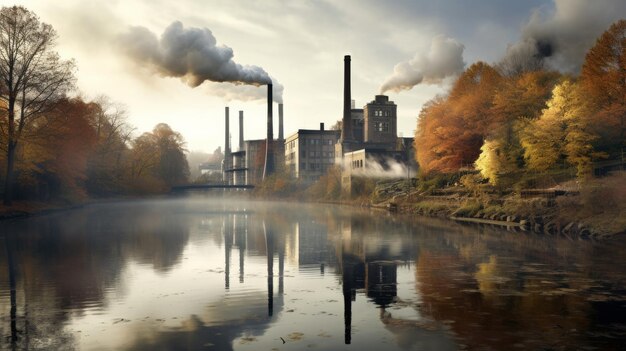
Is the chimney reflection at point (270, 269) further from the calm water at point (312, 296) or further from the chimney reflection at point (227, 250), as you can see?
the chimney reflection at point (227, 250)

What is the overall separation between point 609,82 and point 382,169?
51.1 metres

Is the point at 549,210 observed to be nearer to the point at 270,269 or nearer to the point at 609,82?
the point at 609,82

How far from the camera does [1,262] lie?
2288cm

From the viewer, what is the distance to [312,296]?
1606 cm

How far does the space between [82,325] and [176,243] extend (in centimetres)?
1901

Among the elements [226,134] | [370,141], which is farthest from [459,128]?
[226,134]

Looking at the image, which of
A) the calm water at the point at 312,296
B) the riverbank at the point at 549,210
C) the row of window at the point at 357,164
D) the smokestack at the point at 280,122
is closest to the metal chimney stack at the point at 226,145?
the smokestack at the point at 280,122

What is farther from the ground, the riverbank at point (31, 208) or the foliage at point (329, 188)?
the foliage at point (329, 188)

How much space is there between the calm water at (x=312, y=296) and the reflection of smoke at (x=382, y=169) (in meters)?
69.1

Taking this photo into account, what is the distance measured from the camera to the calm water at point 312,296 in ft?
37.4

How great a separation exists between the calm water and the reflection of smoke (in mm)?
69054

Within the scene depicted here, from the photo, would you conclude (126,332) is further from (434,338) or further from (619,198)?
(619,198)

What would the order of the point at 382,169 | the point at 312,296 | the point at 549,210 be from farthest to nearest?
the point at 382,169
the point at 549,210
the point at 312,296

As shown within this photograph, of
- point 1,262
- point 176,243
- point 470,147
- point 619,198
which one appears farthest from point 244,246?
point 470,147
